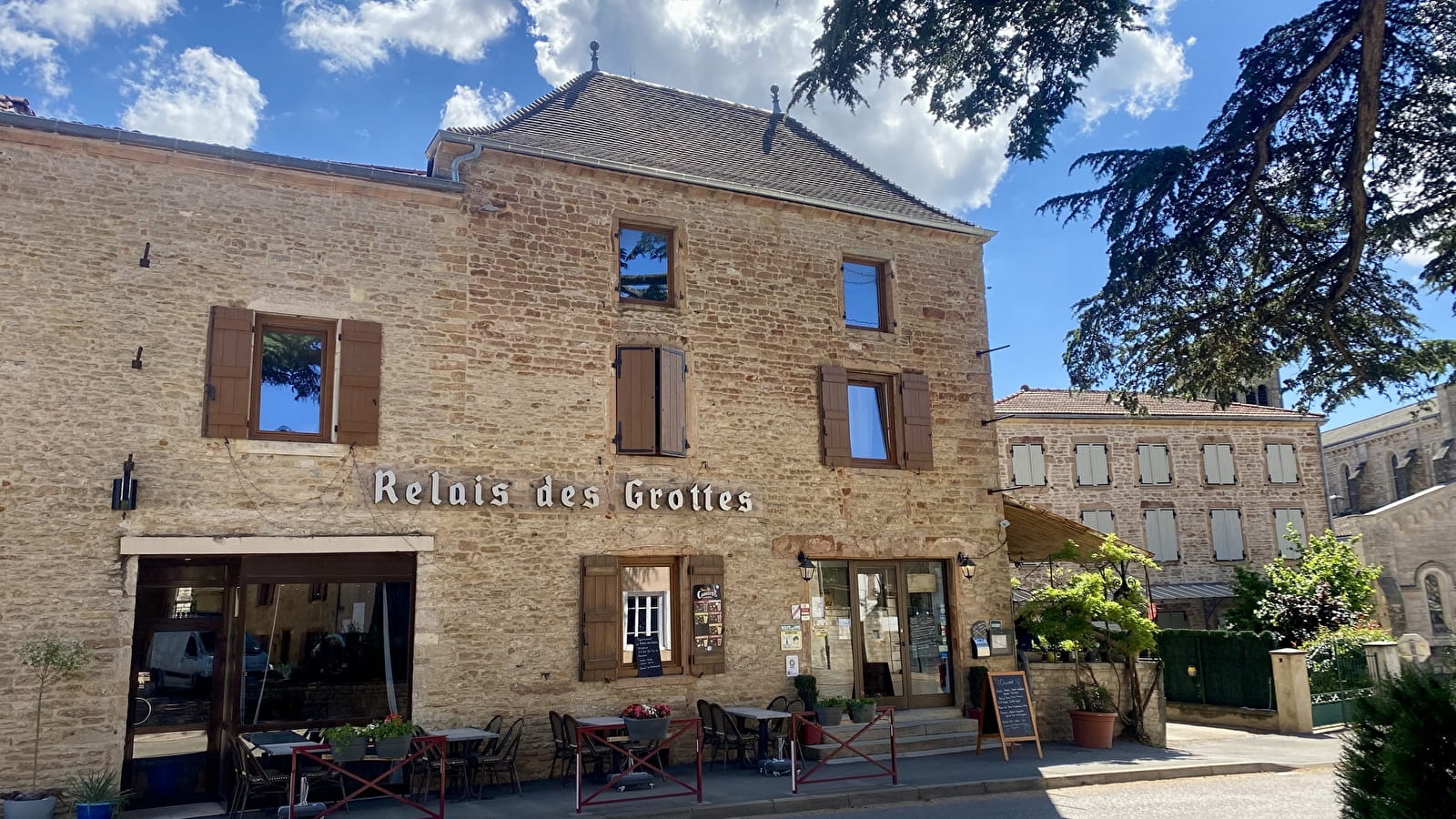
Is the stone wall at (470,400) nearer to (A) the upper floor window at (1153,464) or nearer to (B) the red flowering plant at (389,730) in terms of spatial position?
(B) the red flowering plant at (389,730)

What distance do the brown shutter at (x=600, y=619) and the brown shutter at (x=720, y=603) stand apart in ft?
2.96

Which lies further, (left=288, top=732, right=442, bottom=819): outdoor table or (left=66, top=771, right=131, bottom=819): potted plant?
(left=66, top=771, right=131, bottom=819): potted plant

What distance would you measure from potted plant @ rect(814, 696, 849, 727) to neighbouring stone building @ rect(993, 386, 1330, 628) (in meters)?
17.0

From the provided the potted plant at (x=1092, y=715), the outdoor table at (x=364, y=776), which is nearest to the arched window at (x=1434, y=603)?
the potted plant at (x=1092, y=715)

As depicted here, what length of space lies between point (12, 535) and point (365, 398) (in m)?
3.38

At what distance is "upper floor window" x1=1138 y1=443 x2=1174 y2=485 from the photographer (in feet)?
95.5

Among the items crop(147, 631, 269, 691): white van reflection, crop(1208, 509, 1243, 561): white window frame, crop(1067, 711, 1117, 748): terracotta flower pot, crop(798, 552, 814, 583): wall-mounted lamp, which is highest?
crop(1208, 509, 1243, 561): white window frame

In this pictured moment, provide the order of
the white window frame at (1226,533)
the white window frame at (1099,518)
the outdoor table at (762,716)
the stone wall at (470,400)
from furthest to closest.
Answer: the white window frame at (1226,533) < the white window frame at (1099,518) < the outdoor table at (762,716) < the stone wall at (470,400)

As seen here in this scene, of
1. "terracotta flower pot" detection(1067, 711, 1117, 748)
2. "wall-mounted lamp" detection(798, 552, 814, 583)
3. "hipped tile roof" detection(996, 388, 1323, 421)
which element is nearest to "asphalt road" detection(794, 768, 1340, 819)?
"terracotta flower pot" detection(1067, 711, 1117, 748)

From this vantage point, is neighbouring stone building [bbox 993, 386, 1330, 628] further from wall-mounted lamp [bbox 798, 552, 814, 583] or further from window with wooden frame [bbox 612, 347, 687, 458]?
window with wooden frame [bbox 612, 347, 687, 458]

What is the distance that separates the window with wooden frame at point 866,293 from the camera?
14.2 metres

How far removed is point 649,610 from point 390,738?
371cm

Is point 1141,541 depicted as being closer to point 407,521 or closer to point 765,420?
point 765,420

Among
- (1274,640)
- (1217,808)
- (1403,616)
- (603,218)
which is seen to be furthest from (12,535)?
(1403,616)
